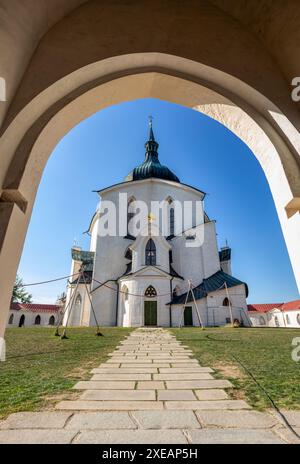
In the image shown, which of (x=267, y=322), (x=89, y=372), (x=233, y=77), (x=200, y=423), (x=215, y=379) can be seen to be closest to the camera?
(x=200, y=423)

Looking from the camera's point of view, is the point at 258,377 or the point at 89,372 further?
the point at 89,372

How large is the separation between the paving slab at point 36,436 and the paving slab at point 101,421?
0.12 m

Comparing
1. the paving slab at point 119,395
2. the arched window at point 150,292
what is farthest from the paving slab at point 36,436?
the arched window at point 150,292

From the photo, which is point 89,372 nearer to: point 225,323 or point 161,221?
point 225,323

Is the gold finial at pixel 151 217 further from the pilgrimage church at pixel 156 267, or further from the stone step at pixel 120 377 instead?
the stone step at pixel 120 377

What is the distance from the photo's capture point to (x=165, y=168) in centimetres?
3278

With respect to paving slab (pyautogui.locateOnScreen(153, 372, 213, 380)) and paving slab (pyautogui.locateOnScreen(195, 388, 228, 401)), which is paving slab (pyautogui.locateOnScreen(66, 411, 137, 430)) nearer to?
paving slab (pyautogui.locateOnScreen(195, 388, 228, 401))

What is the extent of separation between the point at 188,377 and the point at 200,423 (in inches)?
65.2

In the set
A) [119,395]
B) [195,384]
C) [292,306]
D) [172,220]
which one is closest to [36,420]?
[119,395]

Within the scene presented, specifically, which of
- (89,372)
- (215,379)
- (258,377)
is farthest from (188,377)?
(89,372)

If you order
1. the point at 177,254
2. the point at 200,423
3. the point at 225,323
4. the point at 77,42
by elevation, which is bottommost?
the point at 200,423

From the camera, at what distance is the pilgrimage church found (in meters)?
20.5

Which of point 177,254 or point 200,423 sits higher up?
point 177,254

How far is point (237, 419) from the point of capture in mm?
2045
